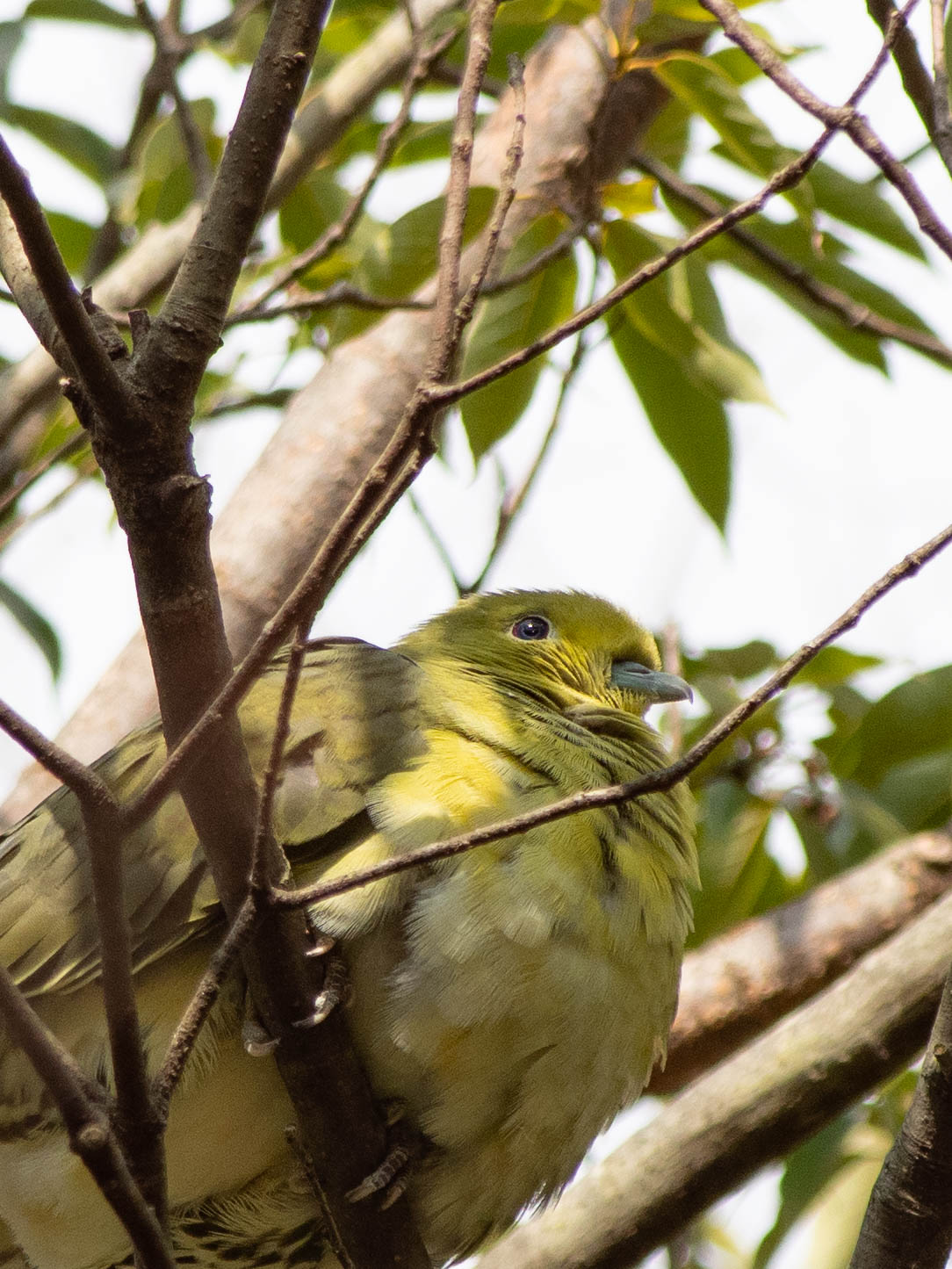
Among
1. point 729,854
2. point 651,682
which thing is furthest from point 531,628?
point 729,854

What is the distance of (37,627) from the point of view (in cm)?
405

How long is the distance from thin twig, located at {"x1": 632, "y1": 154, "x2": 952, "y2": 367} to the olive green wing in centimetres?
141

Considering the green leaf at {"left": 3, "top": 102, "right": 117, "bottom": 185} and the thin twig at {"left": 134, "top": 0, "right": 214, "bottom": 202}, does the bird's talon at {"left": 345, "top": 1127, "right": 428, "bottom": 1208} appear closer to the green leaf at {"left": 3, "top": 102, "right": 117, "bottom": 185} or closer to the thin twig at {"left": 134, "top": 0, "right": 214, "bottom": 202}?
the thin twig at {"left": 134, "top": 0, "right": 214, "bottom": 202}

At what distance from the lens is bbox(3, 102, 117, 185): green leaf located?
444 cm

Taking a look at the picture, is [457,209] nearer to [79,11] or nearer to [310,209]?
[310,209]

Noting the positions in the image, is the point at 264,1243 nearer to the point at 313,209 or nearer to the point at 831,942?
the point at 831,942

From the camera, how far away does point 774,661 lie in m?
4.29

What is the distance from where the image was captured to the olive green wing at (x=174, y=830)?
2461mm

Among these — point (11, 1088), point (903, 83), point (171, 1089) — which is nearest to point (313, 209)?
point (903, 83)

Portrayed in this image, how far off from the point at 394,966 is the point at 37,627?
6.64 ft

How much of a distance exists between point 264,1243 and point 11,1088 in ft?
1.94

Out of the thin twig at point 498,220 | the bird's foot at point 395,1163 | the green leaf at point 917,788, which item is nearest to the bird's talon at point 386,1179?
the bird's foot at point 395,1163

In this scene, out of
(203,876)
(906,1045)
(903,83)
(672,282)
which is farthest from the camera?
(672,282)

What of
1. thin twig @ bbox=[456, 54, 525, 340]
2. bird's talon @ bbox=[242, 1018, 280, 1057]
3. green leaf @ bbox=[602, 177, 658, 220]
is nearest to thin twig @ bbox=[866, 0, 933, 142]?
thin twig @ bbox=[456, 54, 525, 340]
